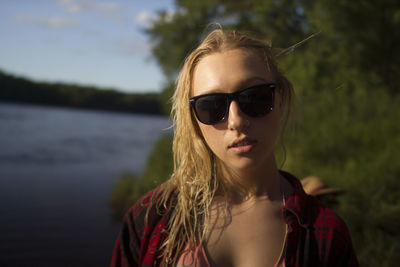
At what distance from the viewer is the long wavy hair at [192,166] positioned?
1309 millimetres

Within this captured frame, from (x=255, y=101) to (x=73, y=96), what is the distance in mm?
51349

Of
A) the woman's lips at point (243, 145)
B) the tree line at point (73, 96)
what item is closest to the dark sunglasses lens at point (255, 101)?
the woman's lips at point (243, 145)

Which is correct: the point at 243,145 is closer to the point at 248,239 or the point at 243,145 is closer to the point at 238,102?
the point at 238,102

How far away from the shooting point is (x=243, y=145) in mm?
1251

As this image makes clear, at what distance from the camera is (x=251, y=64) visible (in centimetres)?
128

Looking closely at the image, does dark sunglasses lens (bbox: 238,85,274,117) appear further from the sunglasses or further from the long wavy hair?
the long wavy hair

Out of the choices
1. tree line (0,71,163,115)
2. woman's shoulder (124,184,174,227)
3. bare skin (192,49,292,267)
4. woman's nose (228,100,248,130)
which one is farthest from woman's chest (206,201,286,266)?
tree line (0,71,163,115)

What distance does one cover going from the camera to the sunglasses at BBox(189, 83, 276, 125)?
125 cm

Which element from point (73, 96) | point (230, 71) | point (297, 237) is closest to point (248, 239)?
point (297, 237)

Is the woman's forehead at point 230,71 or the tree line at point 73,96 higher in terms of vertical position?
the tree line at point 73,96

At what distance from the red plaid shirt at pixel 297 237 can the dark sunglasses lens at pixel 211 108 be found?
0.44 m

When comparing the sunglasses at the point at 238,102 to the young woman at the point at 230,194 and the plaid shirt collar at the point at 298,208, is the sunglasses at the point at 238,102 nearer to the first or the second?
the young woman at the point at 230,194

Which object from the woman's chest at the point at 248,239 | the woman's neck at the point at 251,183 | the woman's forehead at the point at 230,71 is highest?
the woman's forehead at the point at 230,71

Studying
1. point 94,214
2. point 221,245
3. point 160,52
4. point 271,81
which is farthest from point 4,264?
point 160,52
